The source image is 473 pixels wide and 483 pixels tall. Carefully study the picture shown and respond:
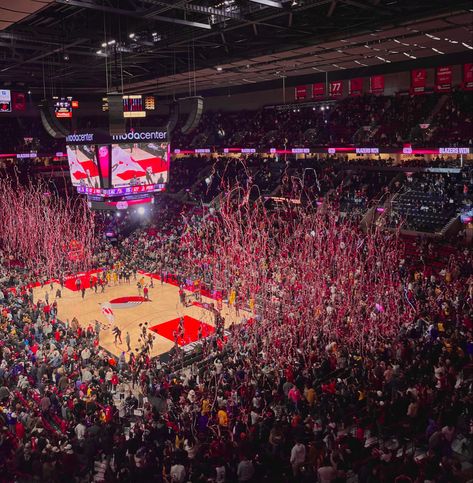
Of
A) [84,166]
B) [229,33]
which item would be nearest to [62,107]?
[84,166]

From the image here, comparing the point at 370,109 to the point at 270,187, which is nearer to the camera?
the point at 370,109

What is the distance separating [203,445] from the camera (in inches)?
349

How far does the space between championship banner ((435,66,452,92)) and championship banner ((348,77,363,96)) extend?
4.58 metres

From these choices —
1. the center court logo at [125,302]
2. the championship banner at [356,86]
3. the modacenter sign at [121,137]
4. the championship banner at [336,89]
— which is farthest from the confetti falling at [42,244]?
the championship banner at [356,86]

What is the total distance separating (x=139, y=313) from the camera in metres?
20.0

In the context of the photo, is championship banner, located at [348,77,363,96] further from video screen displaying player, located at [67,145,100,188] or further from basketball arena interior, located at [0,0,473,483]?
video screen displaying player, located at [67,145,100,188]

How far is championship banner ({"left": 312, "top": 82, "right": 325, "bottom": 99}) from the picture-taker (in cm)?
3136

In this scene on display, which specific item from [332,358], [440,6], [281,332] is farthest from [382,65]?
[332,358]

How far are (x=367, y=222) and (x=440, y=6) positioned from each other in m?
13.2

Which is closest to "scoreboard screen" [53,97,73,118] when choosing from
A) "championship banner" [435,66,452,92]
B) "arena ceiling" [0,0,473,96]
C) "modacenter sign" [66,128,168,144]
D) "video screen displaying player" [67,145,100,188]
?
"arena ceiling" [0,0,473,96]

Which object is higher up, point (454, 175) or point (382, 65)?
point (382, 65)

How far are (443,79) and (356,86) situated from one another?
5.31 metres

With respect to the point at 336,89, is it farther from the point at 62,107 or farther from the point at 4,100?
the point at 4,100

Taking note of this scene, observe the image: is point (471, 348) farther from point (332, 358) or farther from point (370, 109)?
point (370, 109)
